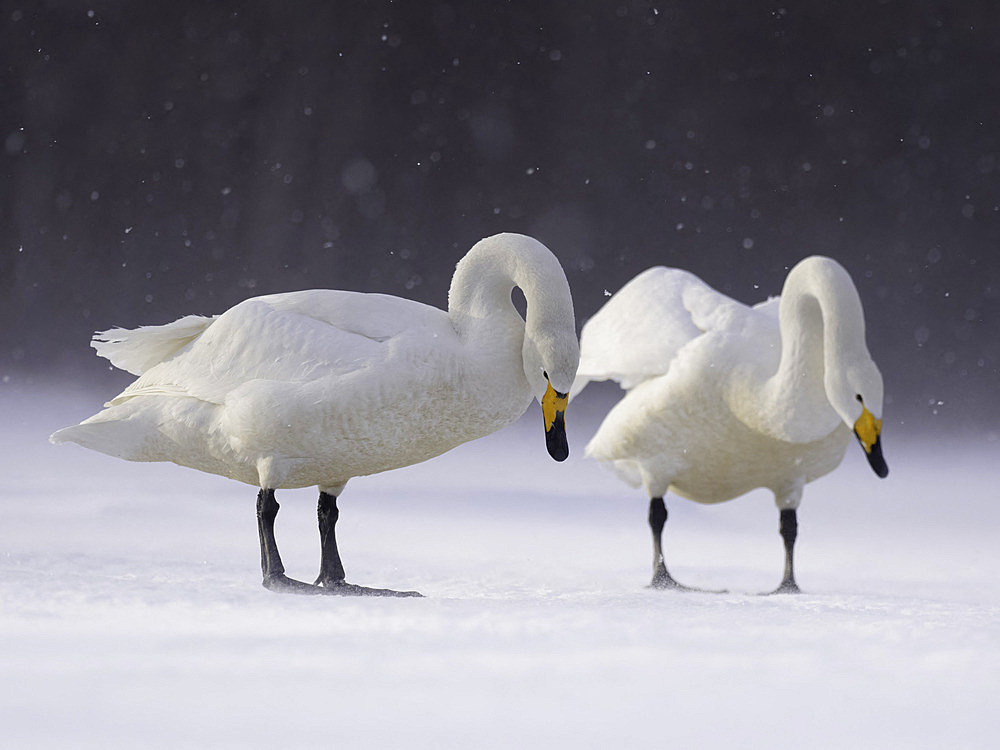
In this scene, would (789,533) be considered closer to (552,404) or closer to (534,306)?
(552,404)

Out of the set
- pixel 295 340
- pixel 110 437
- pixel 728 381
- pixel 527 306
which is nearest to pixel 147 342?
pixel 110 437

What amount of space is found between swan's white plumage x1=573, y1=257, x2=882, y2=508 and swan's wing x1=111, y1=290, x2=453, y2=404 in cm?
136

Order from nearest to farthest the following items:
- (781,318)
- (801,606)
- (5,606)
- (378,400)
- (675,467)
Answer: (5,606) < (378,400) < (801,606) < (781,318) < (675,467)

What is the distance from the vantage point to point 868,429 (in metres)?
5.05

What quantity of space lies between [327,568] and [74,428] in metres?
1.02

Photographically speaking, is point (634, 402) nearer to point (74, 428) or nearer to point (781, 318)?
point (781, 318)

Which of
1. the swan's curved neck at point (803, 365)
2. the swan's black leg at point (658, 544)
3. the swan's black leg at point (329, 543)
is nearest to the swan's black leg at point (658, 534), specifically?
the swan's black leg at point (658, 544)

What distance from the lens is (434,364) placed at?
4613 mm

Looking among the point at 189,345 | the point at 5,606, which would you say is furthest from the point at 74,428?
the point at 5,606

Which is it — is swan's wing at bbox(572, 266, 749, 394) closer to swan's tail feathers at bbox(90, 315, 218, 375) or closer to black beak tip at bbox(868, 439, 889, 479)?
black beak tip at bbox(868, 439, 889, 479)

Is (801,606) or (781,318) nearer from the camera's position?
(801,606)

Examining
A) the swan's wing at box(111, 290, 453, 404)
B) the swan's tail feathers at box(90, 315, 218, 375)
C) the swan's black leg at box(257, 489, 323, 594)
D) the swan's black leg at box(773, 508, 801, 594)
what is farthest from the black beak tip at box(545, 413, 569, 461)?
the swan's black leg at box(773, 508, 801, 594)

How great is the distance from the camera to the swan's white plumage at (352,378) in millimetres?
4609

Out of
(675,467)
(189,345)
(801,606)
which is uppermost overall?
(189,345)
